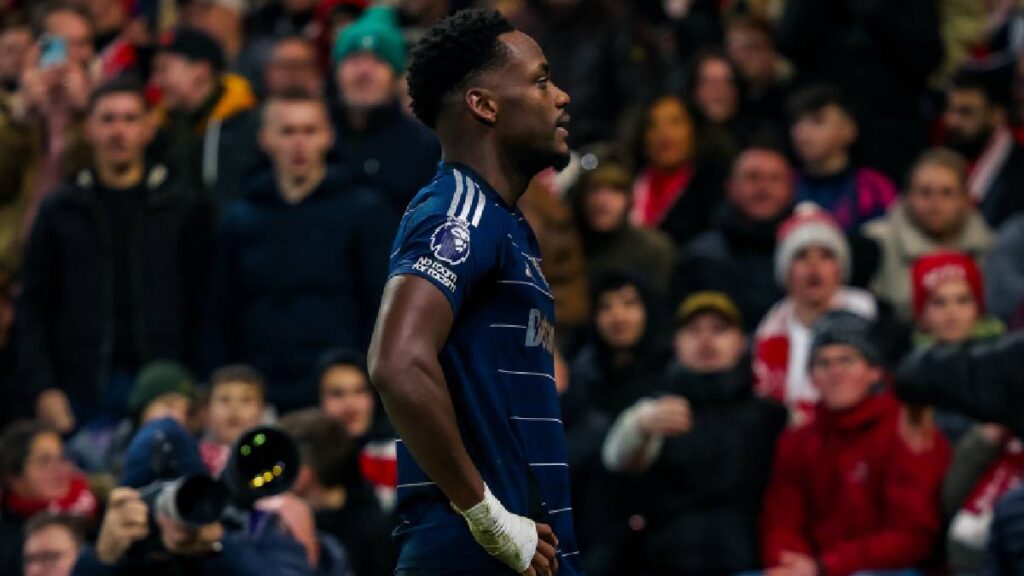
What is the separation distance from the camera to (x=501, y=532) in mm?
4422

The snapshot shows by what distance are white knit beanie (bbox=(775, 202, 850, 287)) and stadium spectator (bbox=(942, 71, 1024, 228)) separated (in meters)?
1.25

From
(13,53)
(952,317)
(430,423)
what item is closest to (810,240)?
(952,317)

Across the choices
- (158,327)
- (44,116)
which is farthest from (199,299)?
(44,116)

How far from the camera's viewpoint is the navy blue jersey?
450 cm

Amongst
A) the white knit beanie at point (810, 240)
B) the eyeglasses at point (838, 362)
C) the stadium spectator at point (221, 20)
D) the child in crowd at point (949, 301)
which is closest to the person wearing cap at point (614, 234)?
the white knit beanie at point (810, 240)

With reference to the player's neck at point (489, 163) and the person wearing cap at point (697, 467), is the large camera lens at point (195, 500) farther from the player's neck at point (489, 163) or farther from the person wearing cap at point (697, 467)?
the person wearing cap at point (697, 467)

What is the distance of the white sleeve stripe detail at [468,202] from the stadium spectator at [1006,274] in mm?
5544

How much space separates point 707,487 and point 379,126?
8.84ft

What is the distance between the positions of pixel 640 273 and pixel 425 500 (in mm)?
5490

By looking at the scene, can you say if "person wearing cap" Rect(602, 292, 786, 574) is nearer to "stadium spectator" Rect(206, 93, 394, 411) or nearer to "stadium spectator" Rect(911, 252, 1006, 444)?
"stadium spectator" Rect(911, 252, 1006, 444)

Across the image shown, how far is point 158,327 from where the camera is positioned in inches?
397

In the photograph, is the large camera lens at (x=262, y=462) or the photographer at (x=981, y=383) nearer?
the large camera lens at (x=262, y=462)

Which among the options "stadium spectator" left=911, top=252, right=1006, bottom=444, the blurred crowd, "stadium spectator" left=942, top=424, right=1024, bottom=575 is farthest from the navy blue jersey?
"stadium spectator" left=911, top=252, right=1006, bottom=444

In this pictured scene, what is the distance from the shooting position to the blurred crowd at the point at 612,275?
8336 millimetres
